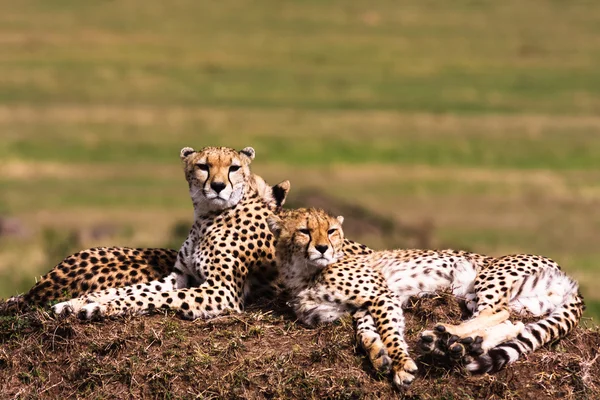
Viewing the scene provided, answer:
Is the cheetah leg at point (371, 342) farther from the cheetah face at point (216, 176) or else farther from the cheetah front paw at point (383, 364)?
the cheetah face at point (216, 176)

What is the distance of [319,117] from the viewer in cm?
3139

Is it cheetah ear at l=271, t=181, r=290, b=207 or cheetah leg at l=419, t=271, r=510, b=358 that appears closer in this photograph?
cheetah leg at l=419, t=271, r=510, b=358

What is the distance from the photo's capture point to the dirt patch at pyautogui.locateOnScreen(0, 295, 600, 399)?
638 centimetres

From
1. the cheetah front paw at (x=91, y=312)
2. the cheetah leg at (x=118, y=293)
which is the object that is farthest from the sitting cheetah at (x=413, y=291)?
the cheetah front paw at (x=91, y=312)

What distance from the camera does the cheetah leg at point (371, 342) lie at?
20.9 ft

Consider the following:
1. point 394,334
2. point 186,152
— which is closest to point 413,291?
point 394,334

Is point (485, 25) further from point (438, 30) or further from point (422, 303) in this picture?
point (422, 303)

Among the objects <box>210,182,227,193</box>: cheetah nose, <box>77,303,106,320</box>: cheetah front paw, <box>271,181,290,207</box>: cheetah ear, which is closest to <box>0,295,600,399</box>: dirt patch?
<box>77,303,106,320</box>: cheetah front paw

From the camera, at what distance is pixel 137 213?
1978 cm

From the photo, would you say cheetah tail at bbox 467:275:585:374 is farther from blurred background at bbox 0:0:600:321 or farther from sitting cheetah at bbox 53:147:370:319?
blurred background at bbox 0:0:600:321

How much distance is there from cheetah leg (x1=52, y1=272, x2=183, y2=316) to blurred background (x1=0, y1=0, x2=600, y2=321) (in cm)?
547

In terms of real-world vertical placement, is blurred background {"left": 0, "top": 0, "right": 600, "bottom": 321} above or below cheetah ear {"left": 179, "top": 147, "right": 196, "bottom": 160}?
below

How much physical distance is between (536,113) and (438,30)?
47.7 ft

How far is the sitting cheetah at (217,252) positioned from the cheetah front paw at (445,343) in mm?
1199
